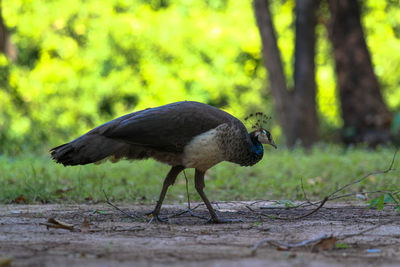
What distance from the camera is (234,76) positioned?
1866 cm

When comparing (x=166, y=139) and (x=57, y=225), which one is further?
(x=166, y=139)

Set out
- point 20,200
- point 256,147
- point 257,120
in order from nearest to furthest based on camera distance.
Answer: point 256,147 → point 257,120 → point 20,200

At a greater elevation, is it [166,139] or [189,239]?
[166,139]

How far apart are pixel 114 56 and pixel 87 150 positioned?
12.7 m

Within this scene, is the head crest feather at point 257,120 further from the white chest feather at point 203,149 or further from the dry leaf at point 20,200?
the dry leaf at point 20,200

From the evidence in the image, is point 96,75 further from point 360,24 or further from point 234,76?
point 360,24

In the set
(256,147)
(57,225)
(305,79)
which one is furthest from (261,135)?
(305,79)

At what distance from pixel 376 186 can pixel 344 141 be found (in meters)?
6.35

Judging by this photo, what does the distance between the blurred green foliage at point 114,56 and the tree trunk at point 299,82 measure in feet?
10.5

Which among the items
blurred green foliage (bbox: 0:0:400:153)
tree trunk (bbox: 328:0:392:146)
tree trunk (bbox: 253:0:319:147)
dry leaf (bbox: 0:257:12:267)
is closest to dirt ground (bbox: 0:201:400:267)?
dry leaf (bbox: 0:257:12:267)

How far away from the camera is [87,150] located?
13.7 ft

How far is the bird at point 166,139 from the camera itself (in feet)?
13.8

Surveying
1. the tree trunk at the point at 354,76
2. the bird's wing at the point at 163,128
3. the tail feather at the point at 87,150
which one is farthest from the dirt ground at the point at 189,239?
the tree trunk at the point at 354,76

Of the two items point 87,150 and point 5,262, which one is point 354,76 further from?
point 5,262
